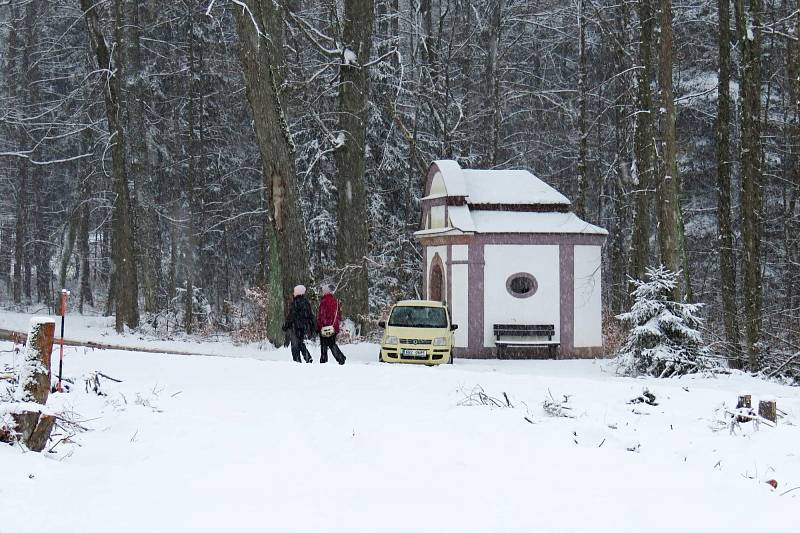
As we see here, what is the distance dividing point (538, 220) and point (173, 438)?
672 inches

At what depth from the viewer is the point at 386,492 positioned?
6.81m

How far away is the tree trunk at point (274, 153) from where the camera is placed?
20547mm

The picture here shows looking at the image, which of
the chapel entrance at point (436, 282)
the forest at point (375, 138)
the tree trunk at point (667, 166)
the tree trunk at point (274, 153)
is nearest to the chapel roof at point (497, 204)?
the chapel entrance at point (436, 282)

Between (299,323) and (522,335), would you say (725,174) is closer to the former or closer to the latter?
(522,335)

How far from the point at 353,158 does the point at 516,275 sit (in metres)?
5.58

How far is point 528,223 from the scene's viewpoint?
2394cm

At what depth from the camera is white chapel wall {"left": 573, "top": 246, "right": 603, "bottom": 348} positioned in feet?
78.5

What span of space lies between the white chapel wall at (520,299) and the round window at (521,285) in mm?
86

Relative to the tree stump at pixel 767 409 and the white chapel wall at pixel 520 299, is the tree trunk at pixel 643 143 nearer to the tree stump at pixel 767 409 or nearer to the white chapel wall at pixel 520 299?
the white chapel wall at pixel 520 299

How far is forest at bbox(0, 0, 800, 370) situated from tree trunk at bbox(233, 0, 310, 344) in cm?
5

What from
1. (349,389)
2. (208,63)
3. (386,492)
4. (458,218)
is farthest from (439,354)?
(208,63)

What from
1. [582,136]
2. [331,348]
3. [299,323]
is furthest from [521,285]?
[299,323]

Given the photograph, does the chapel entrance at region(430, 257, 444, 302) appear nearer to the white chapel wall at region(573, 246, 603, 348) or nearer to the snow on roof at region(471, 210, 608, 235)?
the snow on roof at region(471, 210, 608, 235)

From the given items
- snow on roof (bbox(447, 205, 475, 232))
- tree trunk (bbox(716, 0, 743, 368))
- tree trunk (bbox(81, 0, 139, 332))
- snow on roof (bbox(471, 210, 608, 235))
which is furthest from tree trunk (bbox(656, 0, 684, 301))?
tree trunk (bbox(81, 0, 139, 332))
